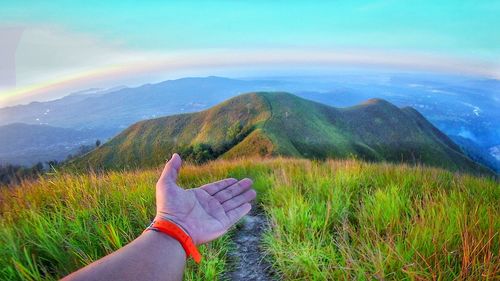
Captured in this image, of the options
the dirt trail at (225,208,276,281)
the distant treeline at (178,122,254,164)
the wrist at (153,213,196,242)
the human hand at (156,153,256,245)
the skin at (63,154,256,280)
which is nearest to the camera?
the skin at (63,154,256,280)

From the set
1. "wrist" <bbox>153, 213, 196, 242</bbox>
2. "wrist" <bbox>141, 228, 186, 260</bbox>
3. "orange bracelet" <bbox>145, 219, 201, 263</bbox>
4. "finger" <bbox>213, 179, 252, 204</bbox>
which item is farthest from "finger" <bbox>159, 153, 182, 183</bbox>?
"finger" <bbox>213, 179, 252, 204</bbox>

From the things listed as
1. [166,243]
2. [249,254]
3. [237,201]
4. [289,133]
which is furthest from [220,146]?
[166,243]

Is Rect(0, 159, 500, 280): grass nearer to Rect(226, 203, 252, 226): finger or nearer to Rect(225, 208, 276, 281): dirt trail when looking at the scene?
Rect(225, 208, 276, 281): dirt trail

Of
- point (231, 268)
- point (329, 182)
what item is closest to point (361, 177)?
point (329, 182)

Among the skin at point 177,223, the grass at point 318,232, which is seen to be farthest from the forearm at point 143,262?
the grass at point 318,232

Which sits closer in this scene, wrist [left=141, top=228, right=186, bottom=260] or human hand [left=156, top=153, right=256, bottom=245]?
wrist [left=141, top=228, right=186, bottom=260]

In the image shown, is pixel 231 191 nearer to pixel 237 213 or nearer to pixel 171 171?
pixel 237 213
